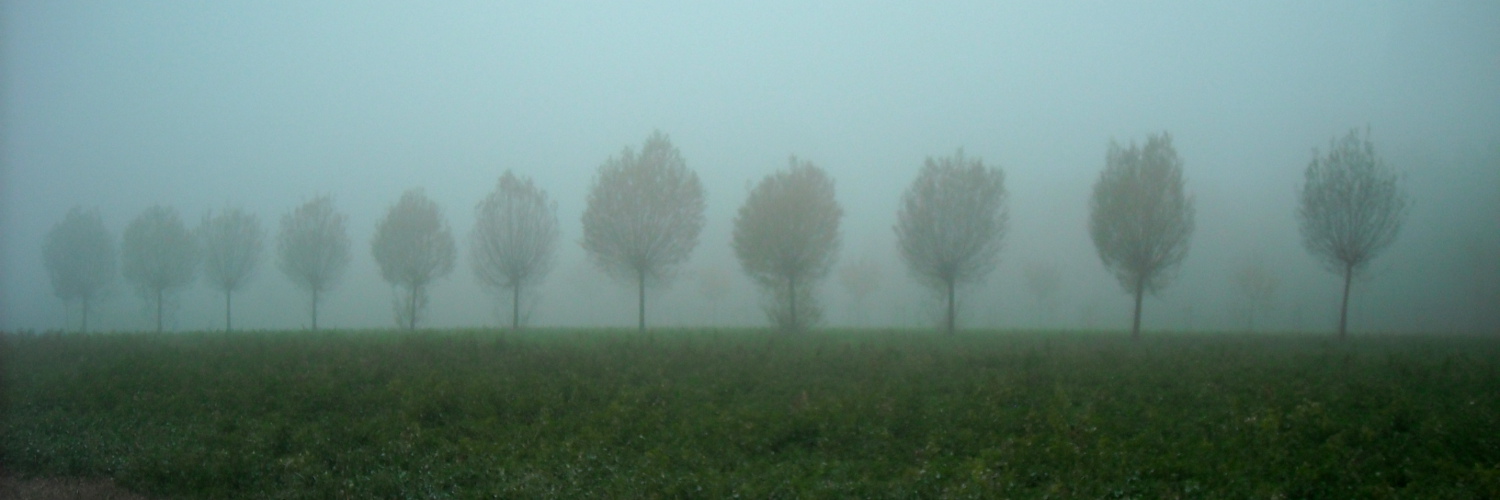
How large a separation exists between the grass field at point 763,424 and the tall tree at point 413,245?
20.1 m

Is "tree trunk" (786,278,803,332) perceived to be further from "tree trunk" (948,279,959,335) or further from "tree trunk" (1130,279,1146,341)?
"tree trunk" (1130,279,1146,341)

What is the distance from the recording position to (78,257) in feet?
148

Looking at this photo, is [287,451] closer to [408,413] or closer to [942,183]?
[408,413]

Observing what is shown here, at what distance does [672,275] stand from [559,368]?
15474 mm

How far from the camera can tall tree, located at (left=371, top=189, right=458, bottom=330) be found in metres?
39.2

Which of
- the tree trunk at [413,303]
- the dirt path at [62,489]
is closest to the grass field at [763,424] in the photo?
the dirt path at [62,489]

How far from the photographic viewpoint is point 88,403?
1557cm

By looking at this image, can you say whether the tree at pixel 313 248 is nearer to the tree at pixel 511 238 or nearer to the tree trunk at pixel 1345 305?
the tree at pixel 511 238

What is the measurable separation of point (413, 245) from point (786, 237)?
65.9 ft

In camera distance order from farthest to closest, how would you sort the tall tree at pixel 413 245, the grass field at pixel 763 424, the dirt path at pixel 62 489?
the tall tree at pixel 413 245 < the dirt path at pixel 62 489 < the grass field at pixel 763 424

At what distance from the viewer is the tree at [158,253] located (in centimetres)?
4453

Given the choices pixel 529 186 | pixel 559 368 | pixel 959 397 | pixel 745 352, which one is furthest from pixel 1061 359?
pixel 529 186

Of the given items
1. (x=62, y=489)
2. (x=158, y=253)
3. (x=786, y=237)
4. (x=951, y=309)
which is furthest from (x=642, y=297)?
(x=158, y=253)

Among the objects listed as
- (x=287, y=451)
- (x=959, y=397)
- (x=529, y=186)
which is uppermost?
(x=529, y=186)
